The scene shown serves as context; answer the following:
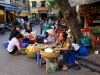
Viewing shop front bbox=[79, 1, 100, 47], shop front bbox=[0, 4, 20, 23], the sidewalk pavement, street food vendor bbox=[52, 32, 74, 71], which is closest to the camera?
street food vendor bbox=[52, 32, 74, 71]

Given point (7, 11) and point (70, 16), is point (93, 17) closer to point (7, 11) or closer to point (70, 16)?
point (70, 16)

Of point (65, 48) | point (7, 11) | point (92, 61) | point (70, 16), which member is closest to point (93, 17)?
point (70, 16)

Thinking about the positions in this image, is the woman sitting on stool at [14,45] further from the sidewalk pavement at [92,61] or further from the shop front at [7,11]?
the shop front at [7,11]

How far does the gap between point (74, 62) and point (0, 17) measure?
65.1 feet

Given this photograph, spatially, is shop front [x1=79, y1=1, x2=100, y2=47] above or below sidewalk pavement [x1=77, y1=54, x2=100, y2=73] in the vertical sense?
above

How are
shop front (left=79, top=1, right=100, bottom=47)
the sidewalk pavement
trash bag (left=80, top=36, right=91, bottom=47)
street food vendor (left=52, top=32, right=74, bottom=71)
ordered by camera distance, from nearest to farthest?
street food vendor (left=52, top=32, right=74, bottom=71) < the sidewalk pavement < trash bag (left=80, top=36, right=91, bottom=47) < shop front (left=79, top=1, right=100, bottom=47)

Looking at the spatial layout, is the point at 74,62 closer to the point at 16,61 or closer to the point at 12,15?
the point at 16,61

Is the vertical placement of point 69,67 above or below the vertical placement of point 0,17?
below

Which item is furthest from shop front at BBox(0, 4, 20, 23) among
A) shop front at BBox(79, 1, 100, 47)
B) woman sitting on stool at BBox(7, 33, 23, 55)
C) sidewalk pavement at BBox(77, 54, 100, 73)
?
sidewalk pavement at BBox(77, 54, 100, 73)

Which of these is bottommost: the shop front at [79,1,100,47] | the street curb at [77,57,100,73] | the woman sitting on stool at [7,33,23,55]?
the street curb at [77,57,100,73]

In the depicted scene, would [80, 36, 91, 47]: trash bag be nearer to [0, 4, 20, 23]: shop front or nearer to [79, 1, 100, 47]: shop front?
[79, 1, 100, 47]: shop front

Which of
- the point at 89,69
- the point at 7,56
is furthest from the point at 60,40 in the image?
the point at 7,56

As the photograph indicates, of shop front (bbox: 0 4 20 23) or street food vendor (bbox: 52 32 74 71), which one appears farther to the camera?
shop front (bbox: 0 4 20 23)

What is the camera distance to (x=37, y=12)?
162 ft
